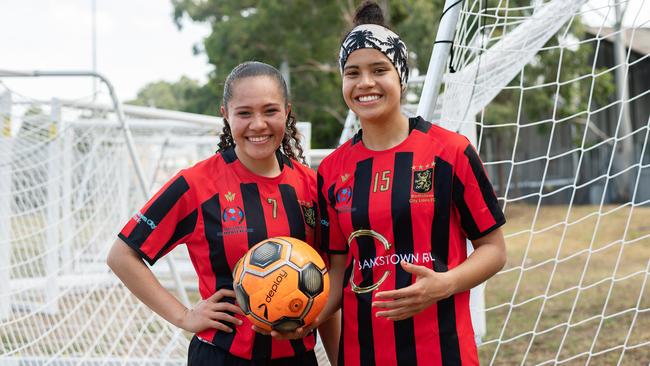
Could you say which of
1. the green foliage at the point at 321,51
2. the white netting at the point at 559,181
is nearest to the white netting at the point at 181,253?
the white netting at the point at 559,181

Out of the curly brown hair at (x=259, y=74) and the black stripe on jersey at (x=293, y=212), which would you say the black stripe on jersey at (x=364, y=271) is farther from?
the curly brown hair at (x=259, y=74)

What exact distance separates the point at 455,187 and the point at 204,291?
90 centimetres

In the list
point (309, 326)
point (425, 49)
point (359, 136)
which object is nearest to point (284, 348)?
point (309, 326)

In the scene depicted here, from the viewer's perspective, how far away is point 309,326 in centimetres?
213

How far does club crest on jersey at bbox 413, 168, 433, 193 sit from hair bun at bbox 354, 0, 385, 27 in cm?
53

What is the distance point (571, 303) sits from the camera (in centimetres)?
718

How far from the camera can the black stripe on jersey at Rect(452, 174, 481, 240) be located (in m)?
2.06

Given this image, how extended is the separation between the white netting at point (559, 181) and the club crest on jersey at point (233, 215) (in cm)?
131

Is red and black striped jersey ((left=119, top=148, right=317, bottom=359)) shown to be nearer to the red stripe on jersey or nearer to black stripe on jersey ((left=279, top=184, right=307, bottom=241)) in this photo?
black stripe on jersey ((left=279, top=184, right=307, bottom=241))

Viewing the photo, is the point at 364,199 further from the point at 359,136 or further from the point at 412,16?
the point at 412,16

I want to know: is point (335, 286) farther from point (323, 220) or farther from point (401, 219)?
point (401, 219)

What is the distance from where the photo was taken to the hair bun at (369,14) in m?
2.25

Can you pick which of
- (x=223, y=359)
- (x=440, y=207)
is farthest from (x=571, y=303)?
(x=223, y=359)

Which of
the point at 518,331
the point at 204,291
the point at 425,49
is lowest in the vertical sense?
the point at 518,331
